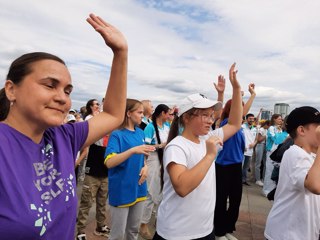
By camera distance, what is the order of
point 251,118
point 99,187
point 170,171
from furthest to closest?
point 251,118, point 99,187, point 170,171

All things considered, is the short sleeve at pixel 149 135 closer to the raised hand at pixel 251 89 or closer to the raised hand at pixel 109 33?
the raised hand at pixel 251 89

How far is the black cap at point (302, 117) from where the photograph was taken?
2.21m

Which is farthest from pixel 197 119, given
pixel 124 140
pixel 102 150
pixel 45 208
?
pixel 102 150

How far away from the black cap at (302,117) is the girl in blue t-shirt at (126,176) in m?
1.33

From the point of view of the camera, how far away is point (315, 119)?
2.21 meters

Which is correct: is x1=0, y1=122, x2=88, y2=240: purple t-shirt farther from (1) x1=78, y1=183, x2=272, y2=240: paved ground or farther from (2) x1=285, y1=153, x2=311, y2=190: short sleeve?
(1) x1=78, y1=183, x2=272, y2=240: paved ground

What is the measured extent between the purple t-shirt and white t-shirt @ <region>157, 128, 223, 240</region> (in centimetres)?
86

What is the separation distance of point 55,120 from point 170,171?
1007mm

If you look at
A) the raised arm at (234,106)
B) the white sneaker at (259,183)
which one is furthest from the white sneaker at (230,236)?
the white sneaker at (259,183)

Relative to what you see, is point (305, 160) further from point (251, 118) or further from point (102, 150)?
point (251, 118)

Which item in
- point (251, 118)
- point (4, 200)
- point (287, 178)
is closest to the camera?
point (4, 200)

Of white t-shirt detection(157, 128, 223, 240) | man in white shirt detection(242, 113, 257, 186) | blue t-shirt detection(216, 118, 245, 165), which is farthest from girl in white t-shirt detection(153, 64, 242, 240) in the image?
man in white shirt detection(242, 113, 257, 186)

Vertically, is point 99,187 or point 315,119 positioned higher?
point 315,119

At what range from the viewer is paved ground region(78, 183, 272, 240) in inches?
183
